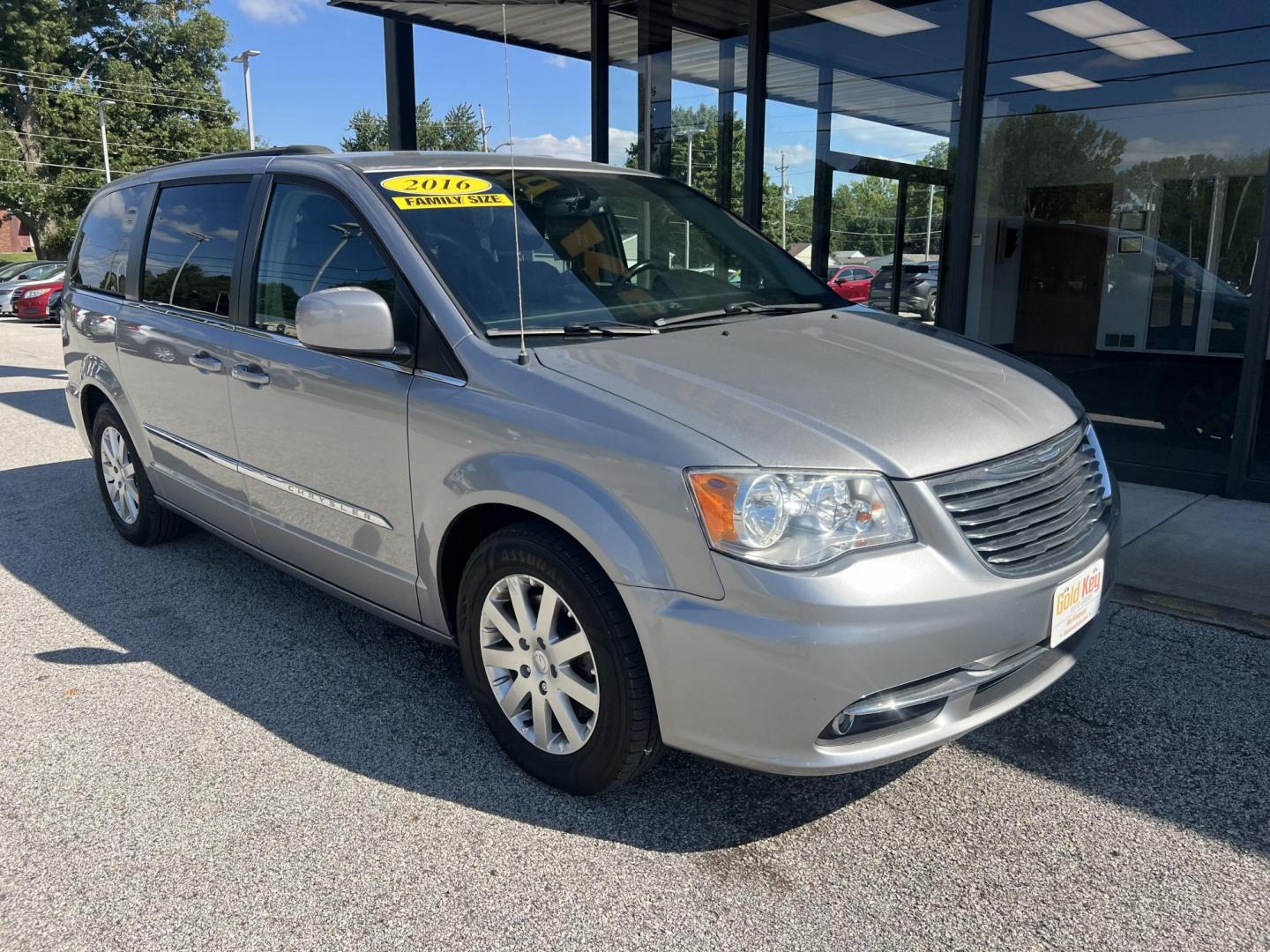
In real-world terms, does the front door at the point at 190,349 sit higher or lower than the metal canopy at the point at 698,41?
lower

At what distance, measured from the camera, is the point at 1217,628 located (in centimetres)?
413

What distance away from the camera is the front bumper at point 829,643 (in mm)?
2355

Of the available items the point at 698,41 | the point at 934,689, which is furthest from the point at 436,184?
the point at 698,41

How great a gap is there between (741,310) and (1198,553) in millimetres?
3002

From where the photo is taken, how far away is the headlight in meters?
2.41

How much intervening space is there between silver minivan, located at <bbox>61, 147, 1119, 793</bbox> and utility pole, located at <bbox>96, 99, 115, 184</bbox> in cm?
4013

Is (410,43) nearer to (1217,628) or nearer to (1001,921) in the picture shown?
(1217,628)

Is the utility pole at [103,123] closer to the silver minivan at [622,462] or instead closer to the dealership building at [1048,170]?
the dealership building at [1048,170]

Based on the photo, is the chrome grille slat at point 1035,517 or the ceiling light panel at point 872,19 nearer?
the chrome grille slat at point 1035,517

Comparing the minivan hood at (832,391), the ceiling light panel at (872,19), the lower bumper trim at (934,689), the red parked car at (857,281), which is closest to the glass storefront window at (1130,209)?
the ceiling light panel at (872,19)

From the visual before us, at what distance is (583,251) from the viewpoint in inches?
140

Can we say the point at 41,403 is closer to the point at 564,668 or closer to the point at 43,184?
the point at 564,668

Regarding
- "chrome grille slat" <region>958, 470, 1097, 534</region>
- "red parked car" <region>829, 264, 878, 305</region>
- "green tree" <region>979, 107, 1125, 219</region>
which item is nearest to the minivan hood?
"chrome grille slat" <region>958, 470, 1097, 534</region>

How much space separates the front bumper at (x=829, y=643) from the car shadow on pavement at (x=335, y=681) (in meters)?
0.44
